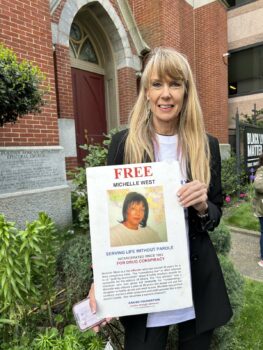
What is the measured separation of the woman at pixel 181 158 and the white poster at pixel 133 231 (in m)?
0.14

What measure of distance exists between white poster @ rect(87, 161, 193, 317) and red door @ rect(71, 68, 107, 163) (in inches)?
243

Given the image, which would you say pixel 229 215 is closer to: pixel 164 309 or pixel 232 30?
pixel 164 309

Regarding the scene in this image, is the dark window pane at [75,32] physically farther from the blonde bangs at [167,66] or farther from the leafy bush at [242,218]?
the blonde bangs at [167,66]

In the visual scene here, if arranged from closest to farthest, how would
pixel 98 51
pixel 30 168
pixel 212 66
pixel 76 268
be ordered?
1. pixel 76 268
2. pixel 30 168
3. pixel 98 51
4. pixel 212 66

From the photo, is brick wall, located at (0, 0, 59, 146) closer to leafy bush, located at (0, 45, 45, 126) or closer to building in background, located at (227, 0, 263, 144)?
leafy bush, located at (0, 45, 45, 126)

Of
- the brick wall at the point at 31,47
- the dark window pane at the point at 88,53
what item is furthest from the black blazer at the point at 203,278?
the dark window pane at the point at 88,53

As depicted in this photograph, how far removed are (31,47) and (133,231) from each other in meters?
4.66

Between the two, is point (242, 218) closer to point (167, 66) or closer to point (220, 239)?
point (220, 239)

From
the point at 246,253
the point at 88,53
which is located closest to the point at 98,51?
the point at 88,53

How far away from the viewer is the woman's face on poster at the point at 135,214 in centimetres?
120

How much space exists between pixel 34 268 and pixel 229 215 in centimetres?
592

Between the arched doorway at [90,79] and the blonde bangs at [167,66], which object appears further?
the arched doorway at [90,79]

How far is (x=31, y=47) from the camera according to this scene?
488cm

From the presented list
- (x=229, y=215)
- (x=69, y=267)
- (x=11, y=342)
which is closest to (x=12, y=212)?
(x=69, y=267)
